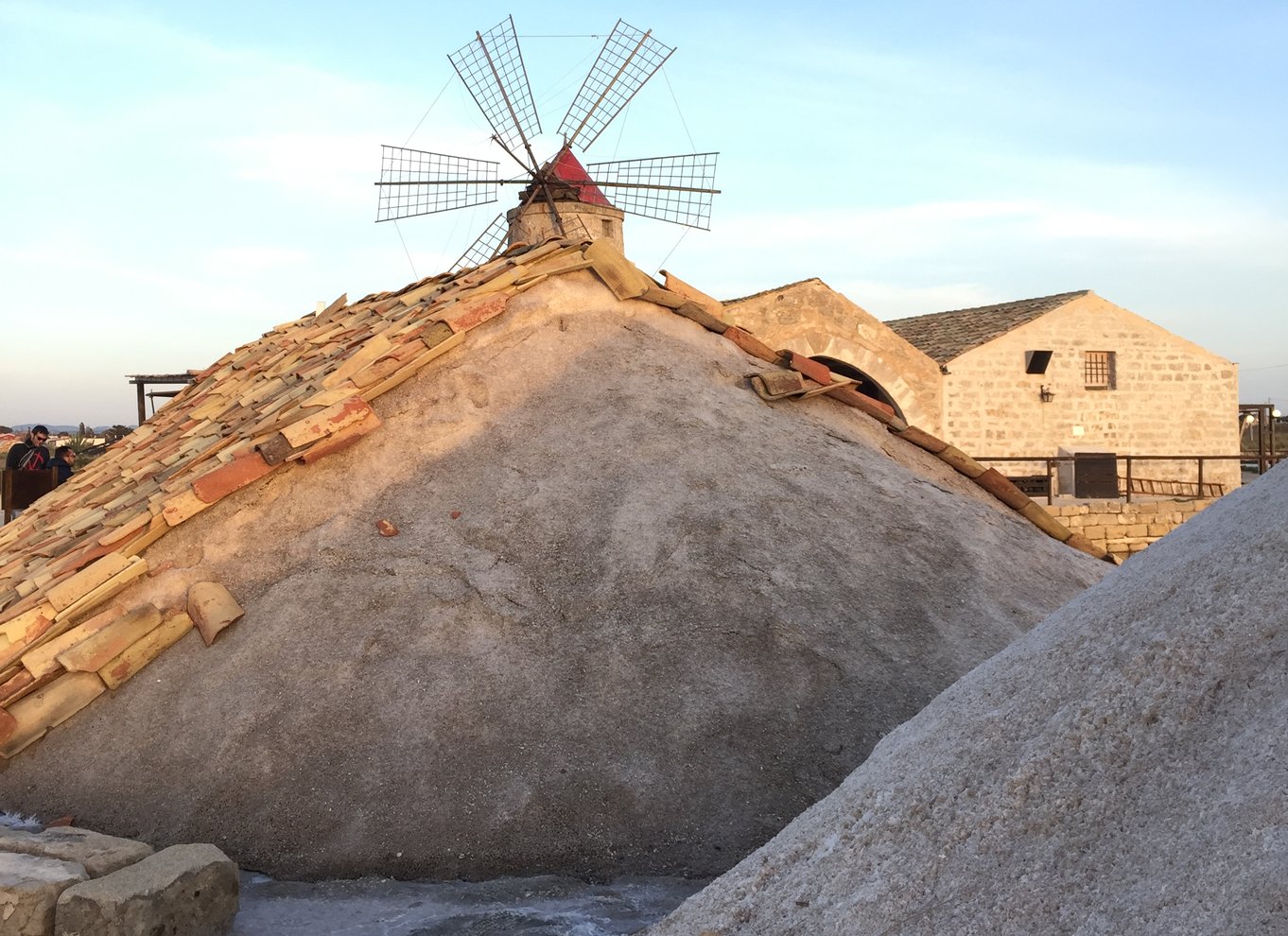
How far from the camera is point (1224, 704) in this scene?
2082 mm

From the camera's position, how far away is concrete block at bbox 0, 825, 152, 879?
277cm

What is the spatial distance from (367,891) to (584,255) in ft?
12.0

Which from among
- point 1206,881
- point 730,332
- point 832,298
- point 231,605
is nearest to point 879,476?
point 730,332

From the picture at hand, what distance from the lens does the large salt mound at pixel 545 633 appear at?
3406mm

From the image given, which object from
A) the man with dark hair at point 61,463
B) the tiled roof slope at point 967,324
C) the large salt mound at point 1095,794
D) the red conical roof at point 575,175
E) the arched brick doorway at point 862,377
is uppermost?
the red conical roof at point 575,175

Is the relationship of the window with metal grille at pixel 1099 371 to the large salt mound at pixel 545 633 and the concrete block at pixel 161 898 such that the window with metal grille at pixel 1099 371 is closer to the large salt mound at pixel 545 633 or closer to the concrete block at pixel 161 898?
the large salt mound at pixel 545 633

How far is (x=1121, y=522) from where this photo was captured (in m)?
12.4

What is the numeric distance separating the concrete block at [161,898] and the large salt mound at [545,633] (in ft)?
1.61

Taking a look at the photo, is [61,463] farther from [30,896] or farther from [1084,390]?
[1084,390]

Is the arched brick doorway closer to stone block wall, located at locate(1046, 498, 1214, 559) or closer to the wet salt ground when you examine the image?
stone block wall, located at locate(1046, 498, 1214, 559)

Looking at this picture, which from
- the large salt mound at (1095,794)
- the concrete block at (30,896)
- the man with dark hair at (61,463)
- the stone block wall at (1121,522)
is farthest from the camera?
the stone block wall at (1121,522)

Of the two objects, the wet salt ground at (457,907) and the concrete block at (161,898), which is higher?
the concrete block at (161,898)

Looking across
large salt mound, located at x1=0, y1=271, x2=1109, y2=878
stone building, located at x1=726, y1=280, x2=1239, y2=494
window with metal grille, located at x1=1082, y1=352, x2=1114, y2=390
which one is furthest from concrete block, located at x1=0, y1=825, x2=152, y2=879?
window with metal grille, located at x1=1082, y1=352, x2=1114, y2=390

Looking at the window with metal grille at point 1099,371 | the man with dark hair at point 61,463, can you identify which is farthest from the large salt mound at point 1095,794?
the window with metal grille at point 1099,371
